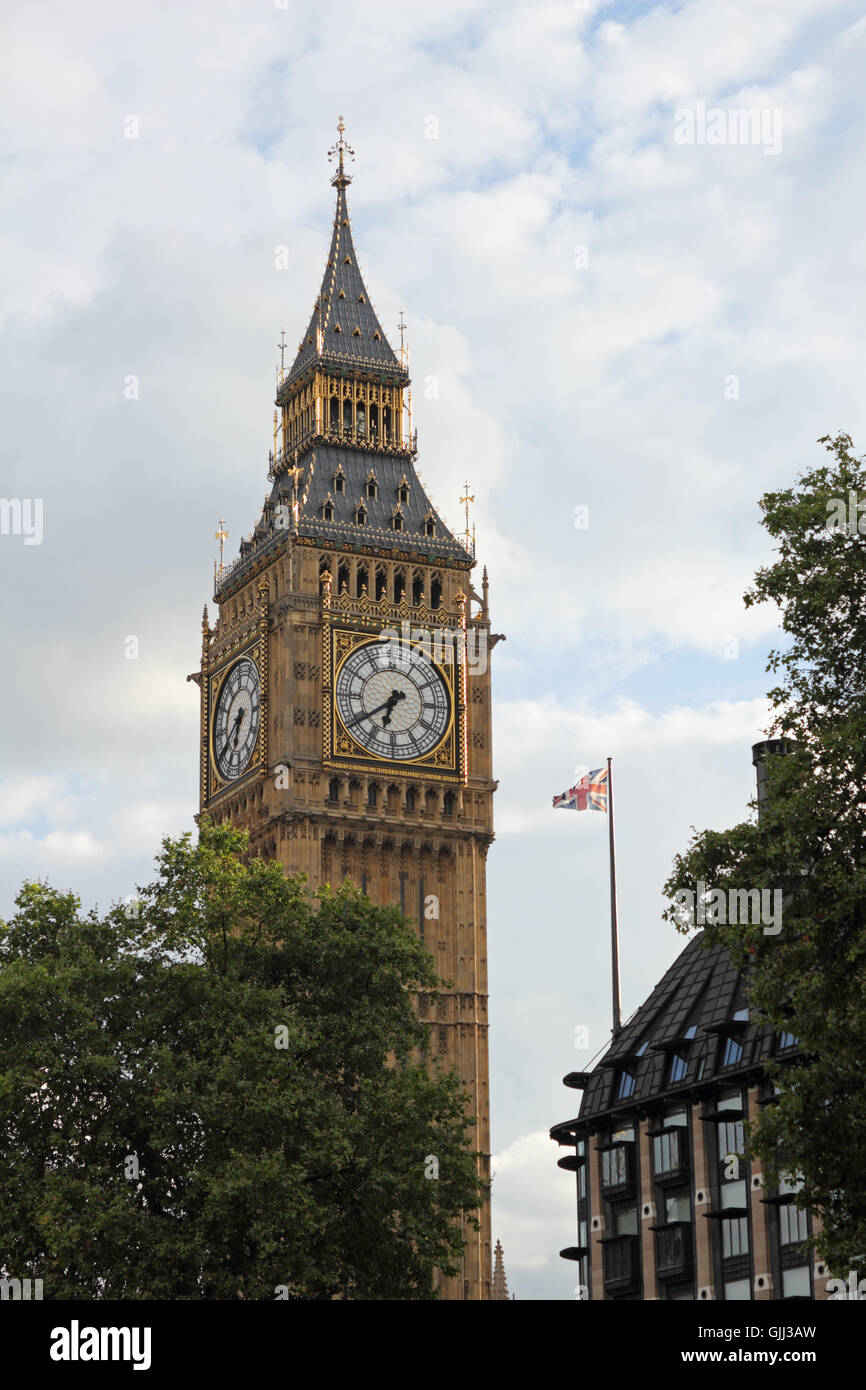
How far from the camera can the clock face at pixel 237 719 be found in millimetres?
116188

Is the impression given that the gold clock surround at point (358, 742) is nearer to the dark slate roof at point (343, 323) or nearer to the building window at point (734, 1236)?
the dark slate roof at point (343, 323)

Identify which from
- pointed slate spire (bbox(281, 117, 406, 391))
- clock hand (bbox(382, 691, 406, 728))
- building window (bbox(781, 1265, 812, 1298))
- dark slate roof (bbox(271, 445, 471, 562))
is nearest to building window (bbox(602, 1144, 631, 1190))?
building window (bbox(781, 1265, 812, 1298))

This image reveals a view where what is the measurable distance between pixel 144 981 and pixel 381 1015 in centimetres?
678

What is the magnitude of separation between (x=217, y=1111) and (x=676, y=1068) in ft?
123

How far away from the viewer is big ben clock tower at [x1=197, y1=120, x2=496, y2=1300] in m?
112

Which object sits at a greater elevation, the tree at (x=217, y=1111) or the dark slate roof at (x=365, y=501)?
the dark slate roof at (x=365, y=501)

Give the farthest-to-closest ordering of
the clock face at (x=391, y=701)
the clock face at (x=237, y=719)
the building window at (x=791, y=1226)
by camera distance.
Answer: the clock face at (x=237, y=719) → the clock face at (x=391, y=701) → the building window at (x=791, y=1226)

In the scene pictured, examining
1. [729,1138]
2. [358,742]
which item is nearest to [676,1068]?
[729,1138]

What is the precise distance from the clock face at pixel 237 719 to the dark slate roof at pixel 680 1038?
28460mm

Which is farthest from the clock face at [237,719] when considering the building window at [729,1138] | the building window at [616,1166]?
the building window at [729,1138]

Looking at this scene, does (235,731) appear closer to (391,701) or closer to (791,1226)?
(391,701)

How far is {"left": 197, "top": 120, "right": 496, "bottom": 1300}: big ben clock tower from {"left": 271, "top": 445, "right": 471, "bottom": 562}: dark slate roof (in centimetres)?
12
